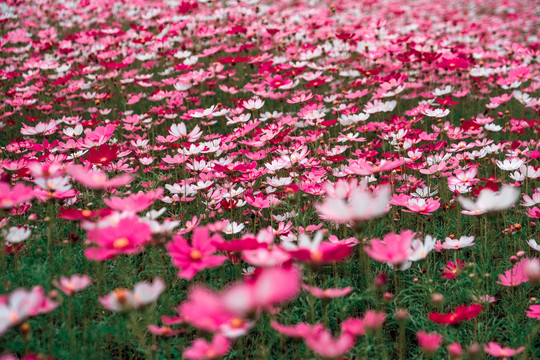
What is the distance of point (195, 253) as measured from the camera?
1.00 m

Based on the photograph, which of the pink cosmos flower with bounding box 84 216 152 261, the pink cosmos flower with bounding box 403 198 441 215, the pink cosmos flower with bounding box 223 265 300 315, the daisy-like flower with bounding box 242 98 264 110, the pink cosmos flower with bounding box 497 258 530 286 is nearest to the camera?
the pink cosmos flower with bounding box 223 265 300 315

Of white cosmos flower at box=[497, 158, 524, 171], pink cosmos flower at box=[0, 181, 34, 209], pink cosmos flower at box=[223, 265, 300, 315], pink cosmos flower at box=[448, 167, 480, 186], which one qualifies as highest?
pink cosmos flower at box=[0, 181, 34, 209]

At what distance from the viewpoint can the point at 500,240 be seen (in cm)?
190

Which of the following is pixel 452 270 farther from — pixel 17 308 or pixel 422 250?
pixel 17 308

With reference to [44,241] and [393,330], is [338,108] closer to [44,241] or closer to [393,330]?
[393,330]

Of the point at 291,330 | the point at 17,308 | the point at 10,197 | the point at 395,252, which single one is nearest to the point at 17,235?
the point at 10,197

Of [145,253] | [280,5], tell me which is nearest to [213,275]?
[145,253]

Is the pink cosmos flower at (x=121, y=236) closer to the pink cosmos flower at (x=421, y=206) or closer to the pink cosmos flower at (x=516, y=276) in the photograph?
the pink cosmos flower at (x=421, y=206)

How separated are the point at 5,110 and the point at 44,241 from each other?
1785 millimetres

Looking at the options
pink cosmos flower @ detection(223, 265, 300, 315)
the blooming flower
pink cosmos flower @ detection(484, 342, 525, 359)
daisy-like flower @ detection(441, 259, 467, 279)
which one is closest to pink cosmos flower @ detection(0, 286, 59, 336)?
pink cosmos flower @ detection(223, 265, 300, 315)

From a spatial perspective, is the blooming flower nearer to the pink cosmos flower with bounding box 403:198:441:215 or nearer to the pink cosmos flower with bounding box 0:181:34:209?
the pink cosmos flower with bounding box 403:198:441:215

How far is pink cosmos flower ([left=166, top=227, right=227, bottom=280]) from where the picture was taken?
0.96 metres

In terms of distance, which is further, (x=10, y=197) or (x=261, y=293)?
(x=10, y=197)

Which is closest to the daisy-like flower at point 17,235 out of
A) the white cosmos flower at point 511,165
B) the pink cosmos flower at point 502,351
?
the pink cosmos flower at point 502,351
